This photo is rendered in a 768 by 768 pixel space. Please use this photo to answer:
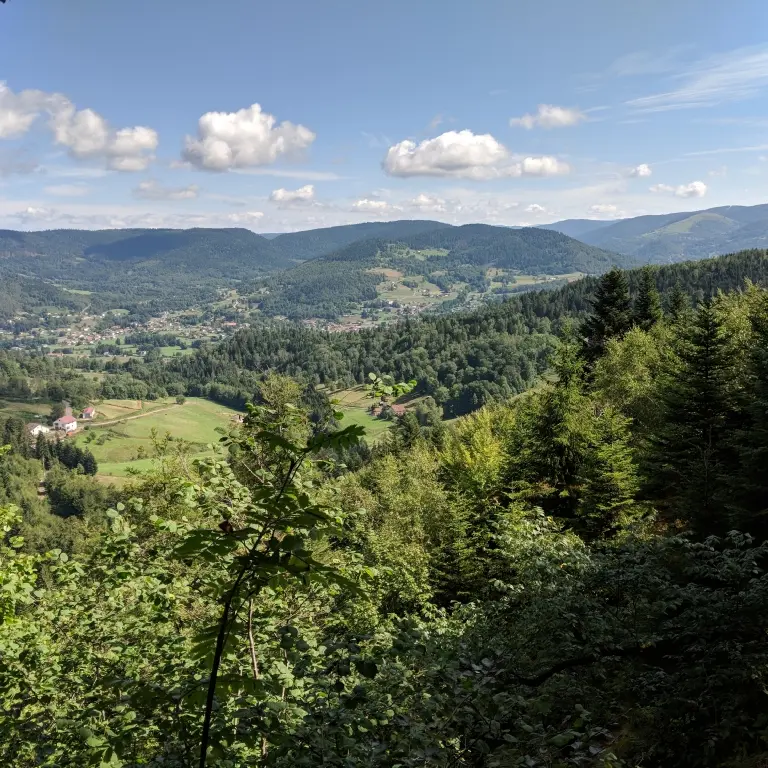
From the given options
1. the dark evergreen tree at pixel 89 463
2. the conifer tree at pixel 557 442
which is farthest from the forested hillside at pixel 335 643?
the dark evergreen tree at pixel 89 463

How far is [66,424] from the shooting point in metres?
163

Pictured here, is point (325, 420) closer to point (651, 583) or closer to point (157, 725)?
point (157, 725)

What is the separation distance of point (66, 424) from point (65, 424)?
0.27 metres

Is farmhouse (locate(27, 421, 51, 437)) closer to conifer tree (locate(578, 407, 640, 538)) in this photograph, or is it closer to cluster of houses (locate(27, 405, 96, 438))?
cluster of houses (locate(27, 405, 96, 438))

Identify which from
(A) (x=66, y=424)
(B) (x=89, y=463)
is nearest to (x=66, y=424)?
(A) (x=66, y=424)

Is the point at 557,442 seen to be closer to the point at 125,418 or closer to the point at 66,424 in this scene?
the point at 125,418

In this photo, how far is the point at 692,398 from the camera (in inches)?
811

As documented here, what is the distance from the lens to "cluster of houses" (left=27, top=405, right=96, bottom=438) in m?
156

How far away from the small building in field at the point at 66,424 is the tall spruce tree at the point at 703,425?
577ft

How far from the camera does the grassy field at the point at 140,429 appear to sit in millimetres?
132125

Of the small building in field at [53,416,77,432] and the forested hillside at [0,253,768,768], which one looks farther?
the small building in field at [53,416,77,432]

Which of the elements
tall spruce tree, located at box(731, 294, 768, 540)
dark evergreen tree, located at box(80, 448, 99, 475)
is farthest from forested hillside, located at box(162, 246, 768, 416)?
tall spruce tree, located at box(731, 294, 768, 540)

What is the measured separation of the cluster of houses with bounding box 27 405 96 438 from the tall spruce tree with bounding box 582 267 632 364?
15641 centimetres

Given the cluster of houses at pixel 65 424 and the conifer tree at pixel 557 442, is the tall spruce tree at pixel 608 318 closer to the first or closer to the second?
the conifer tree at pixel 557 442
